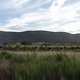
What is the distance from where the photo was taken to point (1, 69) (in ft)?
37.7

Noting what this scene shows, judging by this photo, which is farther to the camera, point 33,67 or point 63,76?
point 33,67

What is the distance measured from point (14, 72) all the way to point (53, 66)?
1334 millimetres

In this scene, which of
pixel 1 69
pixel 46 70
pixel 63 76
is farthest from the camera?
pixel 1 69

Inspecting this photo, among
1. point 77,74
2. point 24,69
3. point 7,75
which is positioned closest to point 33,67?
point 24,69

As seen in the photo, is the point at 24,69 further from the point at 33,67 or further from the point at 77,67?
the point at 77,67

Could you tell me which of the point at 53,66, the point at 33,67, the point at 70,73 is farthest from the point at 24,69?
the point at 70,73

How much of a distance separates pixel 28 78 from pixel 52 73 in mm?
782

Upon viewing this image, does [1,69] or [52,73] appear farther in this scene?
[1,69]

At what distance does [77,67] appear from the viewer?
426 inches

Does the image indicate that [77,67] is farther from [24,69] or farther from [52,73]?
[24,69]

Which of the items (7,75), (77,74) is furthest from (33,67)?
(77,74)

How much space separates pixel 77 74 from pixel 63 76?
1.61 feet

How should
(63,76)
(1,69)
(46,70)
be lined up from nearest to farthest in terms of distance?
1. (63,76)
2. (46,70)
3. (1,69)

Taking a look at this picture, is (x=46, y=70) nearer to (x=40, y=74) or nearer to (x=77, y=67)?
(x=40, y=74)
